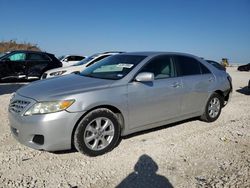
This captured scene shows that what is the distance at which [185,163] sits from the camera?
151 inches

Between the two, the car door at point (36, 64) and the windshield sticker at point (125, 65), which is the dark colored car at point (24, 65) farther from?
the windshield sticker at point (125, 65)

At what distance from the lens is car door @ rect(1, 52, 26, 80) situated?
11809 millimetres

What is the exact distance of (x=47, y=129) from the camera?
141 inches

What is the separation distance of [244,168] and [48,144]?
9.06ft

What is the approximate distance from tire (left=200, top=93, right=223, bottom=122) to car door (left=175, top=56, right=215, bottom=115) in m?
0.20

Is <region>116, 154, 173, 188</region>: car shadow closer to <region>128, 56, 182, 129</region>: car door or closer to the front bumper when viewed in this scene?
<region>128, 56, 182, 129</region>: car door

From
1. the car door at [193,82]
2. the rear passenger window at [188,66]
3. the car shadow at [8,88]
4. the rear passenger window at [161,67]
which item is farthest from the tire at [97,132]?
the car shadow at [8,88]

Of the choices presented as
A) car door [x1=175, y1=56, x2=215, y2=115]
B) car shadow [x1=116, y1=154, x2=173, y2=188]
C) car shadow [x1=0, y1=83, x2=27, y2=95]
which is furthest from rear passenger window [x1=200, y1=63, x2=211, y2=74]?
car shadow [x1=0, y1=83, x2=27, y2=95]

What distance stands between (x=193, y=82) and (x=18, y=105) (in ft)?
10.9

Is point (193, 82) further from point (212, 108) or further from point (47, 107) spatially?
point (47, 107)

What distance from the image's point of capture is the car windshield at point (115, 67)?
4.53 m

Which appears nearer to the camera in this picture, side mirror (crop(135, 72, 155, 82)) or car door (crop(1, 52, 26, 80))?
side mirror (crop(135, 72, 155, 82))

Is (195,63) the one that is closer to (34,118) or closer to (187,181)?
(187,181)

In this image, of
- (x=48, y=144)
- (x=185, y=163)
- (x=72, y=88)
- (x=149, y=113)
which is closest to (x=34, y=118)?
(x=48, y=144)
